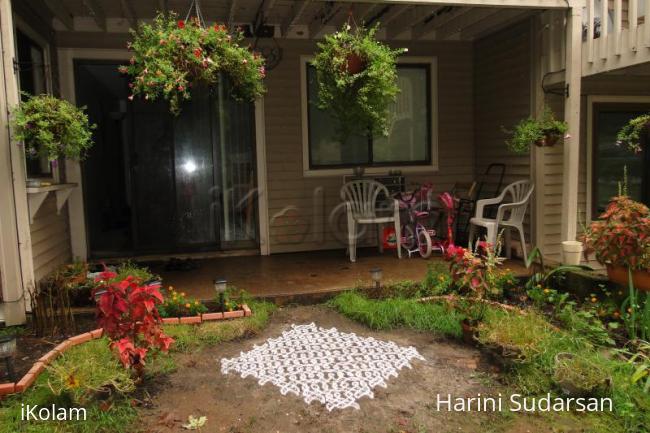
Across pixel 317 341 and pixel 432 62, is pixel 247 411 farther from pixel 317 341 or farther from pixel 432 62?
pixel 432 62

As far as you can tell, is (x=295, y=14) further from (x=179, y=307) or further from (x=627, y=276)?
(x=627, y=276)

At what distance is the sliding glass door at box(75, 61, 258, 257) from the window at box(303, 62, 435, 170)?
0.85 metres

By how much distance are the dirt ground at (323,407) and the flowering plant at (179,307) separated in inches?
24.3

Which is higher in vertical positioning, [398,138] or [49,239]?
[398,138]

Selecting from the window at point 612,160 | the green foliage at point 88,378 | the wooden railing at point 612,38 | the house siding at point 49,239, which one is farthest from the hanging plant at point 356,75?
the window at point 612,160

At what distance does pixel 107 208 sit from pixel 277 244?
218cm

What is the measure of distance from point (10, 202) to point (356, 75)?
109 inches

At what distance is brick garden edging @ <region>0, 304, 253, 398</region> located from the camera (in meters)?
3.03

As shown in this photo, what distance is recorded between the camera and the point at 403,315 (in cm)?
422

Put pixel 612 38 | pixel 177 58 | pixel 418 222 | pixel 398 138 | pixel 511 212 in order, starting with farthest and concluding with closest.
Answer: pixel 398 138
pixel 418 222
pixel 511 212
pixel 612 38
pixel 177 58

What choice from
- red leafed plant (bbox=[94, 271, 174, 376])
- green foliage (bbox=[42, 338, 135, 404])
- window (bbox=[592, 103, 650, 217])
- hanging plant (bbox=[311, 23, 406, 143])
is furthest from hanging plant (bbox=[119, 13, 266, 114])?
window (bbox=[592, 103, 650, 217])

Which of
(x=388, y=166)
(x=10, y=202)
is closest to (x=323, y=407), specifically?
(x=10, y=202)

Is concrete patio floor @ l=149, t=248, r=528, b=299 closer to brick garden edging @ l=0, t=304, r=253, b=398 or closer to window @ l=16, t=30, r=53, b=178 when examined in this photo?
brick garden edging @ l=0, t=304, r=253, b=398

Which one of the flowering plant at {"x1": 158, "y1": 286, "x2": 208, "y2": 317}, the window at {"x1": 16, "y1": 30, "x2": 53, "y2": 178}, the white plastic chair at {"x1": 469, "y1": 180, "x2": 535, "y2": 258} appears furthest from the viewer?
the white plastic chair at {"x1": 469, "y1": 180, "x2": 535, "y2": 258}
